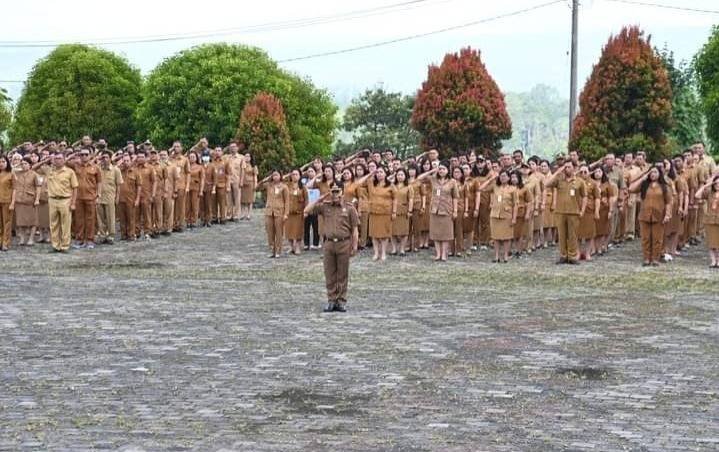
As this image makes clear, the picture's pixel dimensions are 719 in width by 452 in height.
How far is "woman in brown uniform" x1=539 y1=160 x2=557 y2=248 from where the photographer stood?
28.1 meters

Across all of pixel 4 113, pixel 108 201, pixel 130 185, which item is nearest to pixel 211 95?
pixel 4 113

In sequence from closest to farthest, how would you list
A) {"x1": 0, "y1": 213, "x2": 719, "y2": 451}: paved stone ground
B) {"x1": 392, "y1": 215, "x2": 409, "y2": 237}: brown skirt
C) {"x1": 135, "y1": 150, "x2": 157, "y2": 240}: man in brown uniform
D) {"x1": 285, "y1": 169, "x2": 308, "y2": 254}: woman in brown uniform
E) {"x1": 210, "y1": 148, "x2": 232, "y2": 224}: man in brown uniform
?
1. {"x1": 0, "y1": 213, "x2": 719, "y2": 451}: paved stone ground
2. {"x1": 392, "y1": 215, "x2": 409, "y2": 237}: brown skirt
3. {"x1": 285, "y1": 169, "x2": 308, "y2": 254}: woman in brown uniform
4. {"x1": 135, "y1": 150, "x2": 157, "y2": 240}: man in brown uniform
5. {"x1": 210, "y1": 148, "x2": 232, "y2": 224}: man in brown uniform

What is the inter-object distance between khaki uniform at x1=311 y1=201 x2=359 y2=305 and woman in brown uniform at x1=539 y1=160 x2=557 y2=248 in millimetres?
9714

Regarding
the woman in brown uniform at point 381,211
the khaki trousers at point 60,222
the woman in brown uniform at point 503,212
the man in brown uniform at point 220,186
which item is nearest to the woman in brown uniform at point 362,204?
the woman in brown uniform at point 381,211

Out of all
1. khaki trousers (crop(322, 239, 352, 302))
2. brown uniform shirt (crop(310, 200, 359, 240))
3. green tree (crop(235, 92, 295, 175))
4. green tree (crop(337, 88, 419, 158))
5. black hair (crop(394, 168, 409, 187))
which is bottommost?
khaki trousers (crop(322, 239, 352, 302))

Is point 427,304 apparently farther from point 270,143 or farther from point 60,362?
point 270,143

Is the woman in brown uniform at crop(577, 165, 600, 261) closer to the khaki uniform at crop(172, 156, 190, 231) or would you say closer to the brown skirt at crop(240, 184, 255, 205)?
the khaki uniform at crop(172, 156, 190, 231)

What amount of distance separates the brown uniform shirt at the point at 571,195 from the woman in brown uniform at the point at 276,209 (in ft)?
18.1

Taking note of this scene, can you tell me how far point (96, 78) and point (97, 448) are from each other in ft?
194

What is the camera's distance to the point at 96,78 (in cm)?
6788

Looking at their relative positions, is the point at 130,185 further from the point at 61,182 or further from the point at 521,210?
the point at 521,210

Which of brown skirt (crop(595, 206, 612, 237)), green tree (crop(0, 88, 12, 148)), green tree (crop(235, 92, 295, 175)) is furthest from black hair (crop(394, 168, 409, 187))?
green tree (crop(0, 88, 12, 148))

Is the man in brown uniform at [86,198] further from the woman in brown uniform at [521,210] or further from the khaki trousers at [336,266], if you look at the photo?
the khaki trousers at [336,266]

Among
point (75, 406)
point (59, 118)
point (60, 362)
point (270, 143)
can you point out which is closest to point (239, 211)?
point (270, 143)
